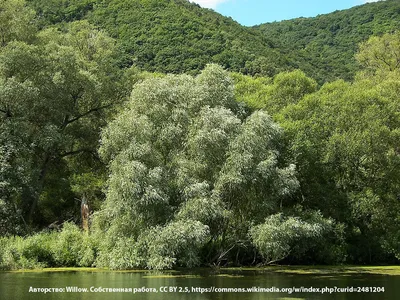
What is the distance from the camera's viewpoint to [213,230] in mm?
33750

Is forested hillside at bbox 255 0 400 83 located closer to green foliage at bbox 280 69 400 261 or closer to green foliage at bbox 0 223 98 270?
green foliage at bbox 280 69 400 261

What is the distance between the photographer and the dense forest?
31734mm

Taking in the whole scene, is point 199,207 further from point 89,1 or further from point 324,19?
point 324,19

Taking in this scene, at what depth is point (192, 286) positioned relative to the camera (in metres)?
22.2

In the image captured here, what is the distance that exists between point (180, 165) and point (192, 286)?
39.7ft

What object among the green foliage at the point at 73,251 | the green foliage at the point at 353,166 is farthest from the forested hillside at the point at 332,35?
the green foliage at the point at 73,251

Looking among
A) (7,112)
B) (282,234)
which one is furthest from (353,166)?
(7,112)

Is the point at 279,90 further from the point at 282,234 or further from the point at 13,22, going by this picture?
the point at 13,22

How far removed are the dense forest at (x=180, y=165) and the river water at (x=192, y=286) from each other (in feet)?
12.0

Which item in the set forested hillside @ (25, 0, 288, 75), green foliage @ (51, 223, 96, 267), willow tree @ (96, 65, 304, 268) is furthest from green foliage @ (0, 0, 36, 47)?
forested hillside @ (25, 0, 288, 75)

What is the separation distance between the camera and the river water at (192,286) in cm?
1916

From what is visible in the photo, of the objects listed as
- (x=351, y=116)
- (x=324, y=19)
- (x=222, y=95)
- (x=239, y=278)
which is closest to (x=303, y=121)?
(x=351, y=116)

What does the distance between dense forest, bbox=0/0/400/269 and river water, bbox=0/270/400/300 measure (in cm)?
365

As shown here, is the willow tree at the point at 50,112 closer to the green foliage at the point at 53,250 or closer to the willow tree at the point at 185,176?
the green foliage at the point at 53,250
